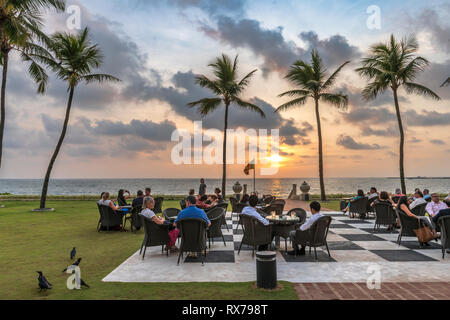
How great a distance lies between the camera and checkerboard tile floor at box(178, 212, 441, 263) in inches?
222

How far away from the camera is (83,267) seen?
514cm

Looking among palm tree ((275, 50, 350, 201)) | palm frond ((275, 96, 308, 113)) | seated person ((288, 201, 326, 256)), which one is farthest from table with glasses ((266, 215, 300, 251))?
palm frond ((275, 96, 308, 113))

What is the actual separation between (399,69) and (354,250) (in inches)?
630

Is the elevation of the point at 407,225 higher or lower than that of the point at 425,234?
higher

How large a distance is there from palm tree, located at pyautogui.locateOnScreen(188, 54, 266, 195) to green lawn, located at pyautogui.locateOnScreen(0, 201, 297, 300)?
12032 mm

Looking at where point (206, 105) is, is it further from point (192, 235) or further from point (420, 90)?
point (192, 235)

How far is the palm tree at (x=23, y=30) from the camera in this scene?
10.7m

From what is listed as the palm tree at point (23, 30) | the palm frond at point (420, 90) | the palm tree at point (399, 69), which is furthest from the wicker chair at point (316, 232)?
the palm frond at point (420, 90)

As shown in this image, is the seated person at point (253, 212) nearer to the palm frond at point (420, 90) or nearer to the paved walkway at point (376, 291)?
the paved walkway at point (376, 291)

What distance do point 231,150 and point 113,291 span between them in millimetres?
16169

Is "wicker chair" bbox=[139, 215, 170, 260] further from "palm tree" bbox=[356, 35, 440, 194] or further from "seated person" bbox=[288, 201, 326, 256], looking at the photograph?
"palm tree" bbox=[356, 35, 440, 194]

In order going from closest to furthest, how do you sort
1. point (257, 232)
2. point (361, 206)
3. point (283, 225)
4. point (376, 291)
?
point (376, 291)
point (257, 232)
point (283, 225)
point (361, 206)

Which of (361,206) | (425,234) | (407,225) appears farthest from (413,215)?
(361,206)
